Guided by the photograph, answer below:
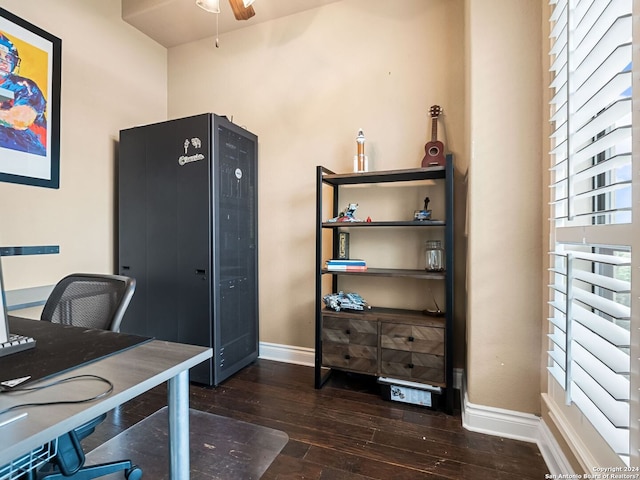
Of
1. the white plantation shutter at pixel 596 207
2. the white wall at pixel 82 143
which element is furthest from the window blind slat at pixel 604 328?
the white wall at pixel 82 143

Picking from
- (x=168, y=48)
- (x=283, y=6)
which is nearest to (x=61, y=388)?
(x=283, y=6)

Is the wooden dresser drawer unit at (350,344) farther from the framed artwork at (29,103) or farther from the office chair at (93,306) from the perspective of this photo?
the framed artwork at (29,103)

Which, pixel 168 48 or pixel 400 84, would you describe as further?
pixel 168 48

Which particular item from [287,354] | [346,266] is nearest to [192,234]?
[346,266]

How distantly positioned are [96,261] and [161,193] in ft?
2.79

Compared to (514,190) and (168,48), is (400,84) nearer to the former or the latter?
(514,190)

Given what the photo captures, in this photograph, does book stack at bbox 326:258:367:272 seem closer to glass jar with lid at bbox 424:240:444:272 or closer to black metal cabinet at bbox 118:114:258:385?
glass jar with lid at bbox 424:240:444:272

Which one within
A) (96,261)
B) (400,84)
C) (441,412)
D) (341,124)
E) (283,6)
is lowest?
(441,412)

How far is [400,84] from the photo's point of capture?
236 centimetres

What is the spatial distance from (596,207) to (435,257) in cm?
96

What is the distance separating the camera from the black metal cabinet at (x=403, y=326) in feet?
6.22

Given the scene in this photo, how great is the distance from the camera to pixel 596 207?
4.38 feet

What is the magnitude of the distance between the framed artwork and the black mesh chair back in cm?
115

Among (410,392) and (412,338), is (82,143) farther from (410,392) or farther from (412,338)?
(410,392)
